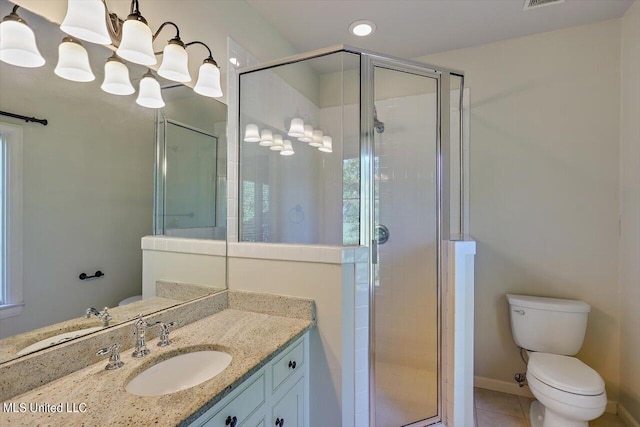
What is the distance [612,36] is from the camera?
75.9 inches

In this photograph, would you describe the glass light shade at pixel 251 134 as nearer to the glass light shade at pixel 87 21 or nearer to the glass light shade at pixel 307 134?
the glass light shade at pixel 307 134

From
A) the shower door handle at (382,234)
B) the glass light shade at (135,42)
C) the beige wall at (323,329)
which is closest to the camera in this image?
the glass light shade at (135,42)

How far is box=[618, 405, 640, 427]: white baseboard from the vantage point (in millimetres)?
1748

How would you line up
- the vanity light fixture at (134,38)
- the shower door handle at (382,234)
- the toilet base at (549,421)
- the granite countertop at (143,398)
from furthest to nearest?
the shower door handle at (382,234), the toilet base at (549,421), the vanity light fixture at (134,38), the granite countertop at (143,398)

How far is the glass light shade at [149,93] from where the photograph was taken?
3.89 feet

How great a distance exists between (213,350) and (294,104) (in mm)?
1663

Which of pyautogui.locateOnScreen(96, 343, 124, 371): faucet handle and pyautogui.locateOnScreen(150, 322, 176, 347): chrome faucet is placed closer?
pyautogui.locateOnScreen(96, 343, 124, 371): faucet handle

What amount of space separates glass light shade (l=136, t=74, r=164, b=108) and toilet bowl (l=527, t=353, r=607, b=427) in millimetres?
2491

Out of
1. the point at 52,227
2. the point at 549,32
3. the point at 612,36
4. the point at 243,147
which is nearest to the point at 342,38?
the point at 243,147

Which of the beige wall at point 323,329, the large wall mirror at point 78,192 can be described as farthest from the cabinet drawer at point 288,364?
the large wall mirror at point 78,192

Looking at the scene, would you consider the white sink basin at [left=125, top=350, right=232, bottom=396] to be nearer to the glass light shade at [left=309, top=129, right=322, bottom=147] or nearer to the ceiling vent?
the glass light shade at [left=309, top=129, right=322, bottom=147]

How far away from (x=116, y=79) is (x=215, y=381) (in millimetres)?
1148

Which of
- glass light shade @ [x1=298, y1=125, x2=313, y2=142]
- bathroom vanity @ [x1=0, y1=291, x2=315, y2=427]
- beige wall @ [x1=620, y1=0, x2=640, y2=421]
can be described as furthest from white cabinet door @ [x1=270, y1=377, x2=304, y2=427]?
beige wall @ [x1=620, y1=0, x2=640, y2=421]

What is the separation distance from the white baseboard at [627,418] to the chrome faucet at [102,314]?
2.95 m
